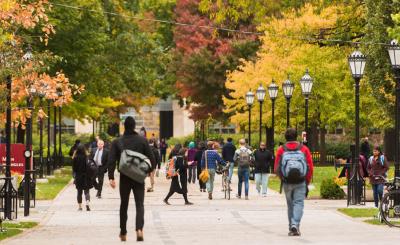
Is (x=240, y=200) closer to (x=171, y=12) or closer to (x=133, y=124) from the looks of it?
(x=133, y=124)

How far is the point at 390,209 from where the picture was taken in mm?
23328

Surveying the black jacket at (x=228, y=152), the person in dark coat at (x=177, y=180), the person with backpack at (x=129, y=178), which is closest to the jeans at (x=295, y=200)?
the person with backpack at (x=129, y=178)

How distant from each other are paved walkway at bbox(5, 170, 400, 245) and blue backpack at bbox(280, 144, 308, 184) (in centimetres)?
93

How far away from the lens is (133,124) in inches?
714

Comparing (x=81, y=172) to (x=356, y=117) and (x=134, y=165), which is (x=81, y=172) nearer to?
(x=356, y=117)

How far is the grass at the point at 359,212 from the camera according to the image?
86.2ft

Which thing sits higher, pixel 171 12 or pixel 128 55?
pixel 171 12

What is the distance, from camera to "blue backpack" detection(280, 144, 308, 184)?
1933 cm

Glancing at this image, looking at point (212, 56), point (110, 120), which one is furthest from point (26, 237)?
point (110, 120)

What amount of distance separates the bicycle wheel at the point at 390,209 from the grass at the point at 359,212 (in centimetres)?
245

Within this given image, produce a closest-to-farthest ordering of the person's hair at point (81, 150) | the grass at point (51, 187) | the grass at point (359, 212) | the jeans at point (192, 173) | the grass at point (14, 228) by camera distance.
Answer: the grass at point (14, 228), the grass at point (359, 212), the person's hair at point (81, 150), the grass at point (51, 187), the jeans at point (192, 173)

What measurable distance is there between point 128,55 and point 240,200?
21087 mm

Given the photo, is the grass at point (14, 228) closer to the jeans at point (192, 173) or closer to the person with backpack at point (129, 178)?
the person with backpack at point (129, 178)

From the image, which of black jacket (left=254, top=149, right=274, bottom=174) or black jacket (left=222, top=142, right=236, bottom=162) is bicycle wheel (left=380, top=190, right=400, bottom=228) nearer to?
black jacket (left=254, top=149, right=274, bottom=174)
